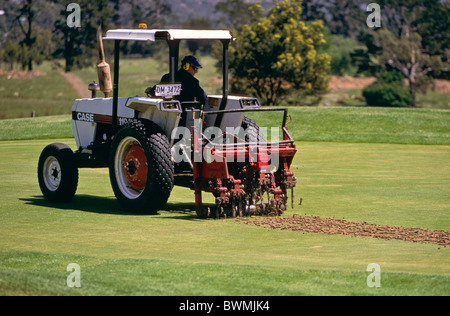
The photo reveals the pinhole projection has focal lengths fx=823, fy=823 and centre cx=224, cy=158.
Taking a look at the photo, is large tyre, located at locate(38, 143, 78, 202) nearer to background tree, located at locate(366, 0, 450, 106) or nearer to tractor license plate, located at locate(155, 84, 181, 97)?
tractor license plate, located at locate(155, 84, 181, 97)

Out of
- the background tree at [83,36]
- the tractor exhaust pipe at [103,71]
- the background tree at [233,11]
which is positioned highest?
the background tree at [233,11]

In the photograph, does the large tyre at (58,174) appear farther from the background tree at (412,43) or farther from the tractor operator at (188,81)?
the background tree at (412,43)

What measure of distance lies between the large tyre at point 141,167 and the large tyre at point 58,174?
3.84ft

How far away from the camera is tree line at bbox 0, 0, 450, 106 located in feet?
161

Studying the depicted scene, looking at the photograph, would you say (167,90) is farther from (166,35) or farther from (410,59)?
(410,59)

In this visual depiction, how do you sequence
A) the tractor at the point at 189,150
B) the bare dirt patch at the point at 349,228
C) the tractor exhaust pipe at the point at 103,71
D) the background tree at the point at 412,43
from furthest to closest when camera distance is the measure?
1. the background tree at the point at 412,43
2. the tractor exhaust pipe at the point at 103,71
3. the tractor at the point at 189,150
4. the bare dirt patch at the point at 349,228

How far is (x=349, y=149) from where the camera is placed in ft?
74.9

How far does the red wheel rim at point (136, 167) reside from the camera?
12.2m

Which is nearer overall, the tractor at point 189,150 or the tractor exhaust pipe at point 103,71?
the tractor at point 189,150

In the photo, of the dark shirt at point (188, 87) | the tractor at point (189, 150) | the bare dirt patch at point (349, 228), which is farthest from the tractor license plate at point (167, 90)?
the bare dirt patch at point (349, 228)

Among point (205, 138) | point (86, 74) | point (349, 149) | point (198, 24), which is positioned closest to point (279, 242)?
point (205, 138)

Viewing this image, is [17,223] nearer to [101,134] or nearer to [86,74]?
[101,134]

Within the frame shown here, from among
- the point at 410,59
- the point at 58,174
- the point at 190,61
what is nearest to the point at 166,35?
the point at 190,61

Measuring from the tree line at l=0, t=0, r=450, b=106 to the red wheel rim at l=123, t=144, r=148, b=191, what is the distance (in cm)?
2995
